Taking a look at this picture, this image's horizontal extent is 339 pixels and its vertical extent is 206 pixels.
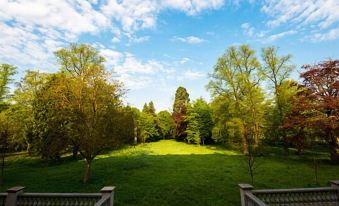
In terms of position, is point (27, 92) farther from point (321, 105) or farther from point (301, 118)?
point (321, 105)

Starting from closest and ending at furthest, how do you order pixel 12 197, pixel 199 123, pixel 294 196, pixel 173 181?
pixel 12 197, pixel 294 196, pixel 173 181, pixel 199 123

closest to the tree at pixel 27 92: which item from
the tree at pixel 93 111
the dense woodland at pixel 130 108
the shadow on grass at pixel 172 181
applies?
the dense woodland at pixel 130 108

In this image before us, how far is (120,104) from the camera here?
612 inches

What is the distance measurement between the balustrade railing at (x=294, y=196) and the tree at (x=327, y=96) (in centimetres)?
1102

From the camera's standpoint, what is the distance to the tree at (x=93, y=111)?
45.8 feet

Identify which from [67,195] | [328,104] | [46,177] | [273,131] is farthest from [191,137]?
[67,195]

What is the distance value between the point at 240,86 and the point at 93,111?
18897 mm

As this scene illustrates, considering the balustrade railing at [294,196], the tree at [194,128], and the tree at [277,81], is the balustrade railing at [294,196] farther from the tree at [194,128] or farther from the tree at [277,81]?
the tree at [194,128]

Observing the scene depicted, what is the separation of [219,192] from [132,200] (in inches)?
177

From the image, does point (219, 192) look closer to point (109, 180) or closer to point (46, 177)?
point (109, 180)

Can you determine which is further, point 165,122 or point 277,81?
point 165,122

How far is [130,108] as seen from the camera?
16.7 meters

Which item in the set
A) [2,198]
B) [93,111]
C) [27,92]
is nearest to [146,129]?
[27,92]

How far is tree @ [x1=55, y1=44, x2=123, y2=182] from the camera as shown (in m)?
14.0
